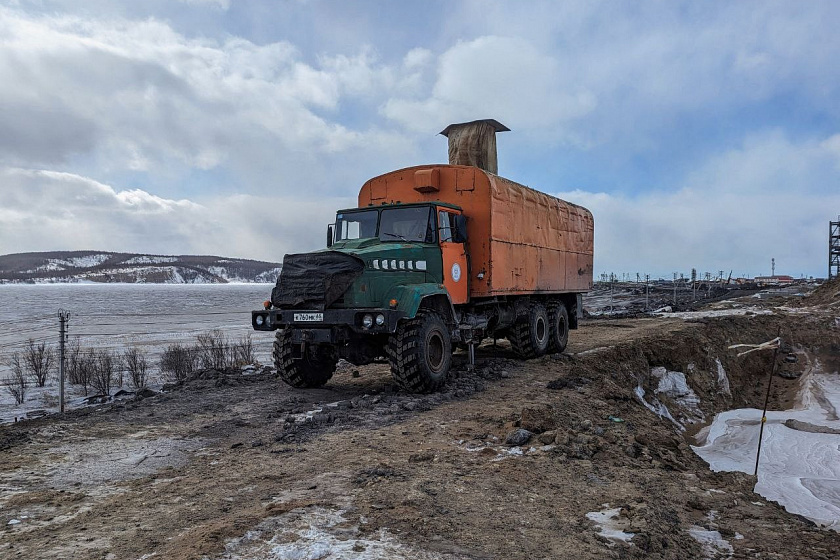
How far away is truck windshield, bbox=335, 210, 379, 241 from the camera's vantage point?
33.9 ft

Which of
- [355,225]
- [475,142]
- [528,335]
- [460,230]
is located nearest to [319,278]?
[355,225]

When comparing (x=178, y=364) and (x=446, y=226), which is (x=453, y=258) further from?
(x=178, y=364)

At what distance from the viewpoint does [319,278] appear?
8695mm

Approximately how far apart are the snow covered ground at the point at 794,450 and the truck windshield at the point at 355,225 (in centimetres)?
690

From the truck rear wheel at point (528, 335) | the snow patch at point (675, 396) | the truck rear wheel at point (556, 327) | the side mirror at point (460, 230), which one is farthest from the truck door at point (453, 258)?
the snow patch at point (675, 396)

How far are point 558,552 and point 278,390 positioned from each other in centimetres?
694

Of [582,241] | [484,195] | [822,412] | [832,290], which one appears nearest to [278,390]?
[484,195]

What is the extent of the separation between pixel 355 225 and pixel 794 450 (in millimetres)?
9008

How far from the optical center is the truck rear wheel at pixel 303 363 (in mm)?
9516

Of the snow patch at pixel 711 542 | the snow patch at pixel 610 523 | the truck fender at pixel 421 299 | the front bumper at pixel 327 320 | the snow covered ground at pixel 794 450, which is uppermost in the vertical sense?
the truck fender at pixel 421 299

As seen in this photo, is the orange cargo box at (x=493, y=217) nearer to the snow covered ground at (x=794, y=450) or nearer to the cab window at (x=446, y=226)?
the cab window at (x=446, y=226)

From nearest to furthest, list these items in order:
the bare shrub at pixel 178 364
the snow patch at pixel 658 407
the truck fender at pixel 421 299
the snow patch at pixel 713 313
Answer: the truck fender at pixel 421 299 → the snow patch at pixel 658 407 → the bare shrub at pixel 178 364 → the snow patch at pixel 713 313

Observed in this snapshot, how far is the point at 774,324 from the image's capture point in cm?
2189

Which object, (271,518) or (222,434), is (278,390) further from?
(271,518)
